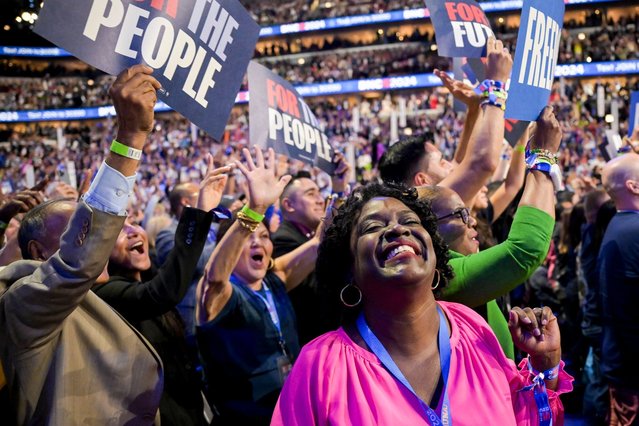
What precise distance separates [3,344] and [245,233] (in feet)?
3.50

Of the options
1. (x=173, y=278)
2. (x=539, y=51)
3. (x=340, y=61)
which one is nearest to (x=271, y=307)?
(x=173, y=278)

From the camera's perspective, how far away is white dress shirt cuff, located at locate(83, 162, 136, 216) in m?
1.62

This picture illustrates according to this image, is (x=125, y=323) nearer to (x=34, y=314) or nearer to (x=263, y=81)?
(x=34, y=314)

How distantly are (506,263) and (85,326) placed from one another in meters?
1.12

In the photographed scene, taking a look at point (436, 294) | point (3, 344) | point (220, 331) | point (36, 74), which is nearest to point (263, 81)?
point (220, 331)

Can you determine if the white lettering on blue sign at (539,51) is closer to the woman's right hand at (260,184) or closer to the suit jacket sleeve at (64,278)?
the woman's right hand at (260,184)

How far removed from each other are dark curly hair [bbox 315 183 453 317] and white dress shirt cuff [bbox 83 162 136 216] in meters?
0.57

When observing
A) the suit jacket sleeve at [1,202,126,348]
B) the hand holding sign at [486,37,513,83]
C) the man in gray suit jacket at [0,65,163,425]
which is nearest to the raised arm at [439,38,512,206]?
the hand holding sign at [486,37,513,83]

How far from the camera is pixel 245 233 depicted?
2609mm

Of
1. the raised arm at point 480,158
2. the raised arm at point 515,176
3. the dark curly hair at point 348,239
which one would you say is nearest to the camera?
the dark curly hair at point 348,239

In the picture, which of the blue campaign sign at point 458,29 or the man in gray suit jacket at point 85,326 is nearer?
the man in gray suit jacket at point 85,326

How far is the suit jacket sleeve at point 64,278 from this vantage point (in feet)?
5.19

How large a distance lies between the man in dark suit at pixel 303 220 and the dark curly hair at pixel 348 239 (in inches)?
58.3

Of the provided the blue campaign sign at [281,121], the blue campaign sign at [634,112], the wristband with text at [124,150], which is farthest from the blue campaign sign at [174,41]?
the blue campaign sign at [634,112]
